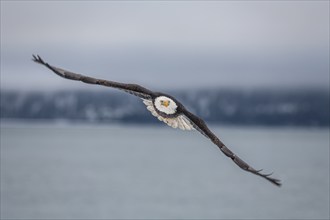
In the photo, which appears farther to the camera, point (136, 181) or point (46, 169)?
point (46, 169)

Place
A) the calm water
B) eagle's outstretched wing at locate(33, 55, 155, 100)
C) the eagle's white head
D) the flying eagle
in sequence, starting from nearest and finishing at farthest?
1. eagle's outstretched wing at locate(33, 55, 155, 100)
2. the flying eagle
3. the eagle's white head
4. the calm water

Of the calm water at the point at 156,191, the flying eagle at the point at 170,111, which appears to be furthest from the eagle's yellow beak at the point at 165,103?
the calm water at the point at 156,191

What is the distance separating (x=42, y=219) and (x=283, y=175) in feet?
117

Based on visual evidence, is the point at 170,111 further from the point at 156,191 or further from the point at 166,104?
the point at 156,191

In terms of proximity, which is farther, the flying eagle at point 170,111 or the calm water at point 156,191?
the calm water at point 156,191

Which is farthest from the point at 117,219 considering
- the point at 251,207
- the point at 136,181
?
the point at 136,181

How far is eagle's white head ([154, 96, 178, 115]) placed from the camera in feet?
66.5

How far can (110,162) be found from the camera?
109375 millimetres

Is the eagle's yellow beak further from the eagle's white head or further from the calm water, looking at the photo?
the calm water

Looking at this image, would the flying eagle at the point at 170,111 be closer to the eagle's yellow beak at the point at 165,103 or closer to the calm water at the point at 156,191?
the eagle's yellow beak at the point at 165,103

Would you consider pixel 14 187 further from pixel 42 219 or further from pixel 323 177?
pixel 323 177

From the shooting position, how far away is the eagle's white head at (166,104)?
2025cm

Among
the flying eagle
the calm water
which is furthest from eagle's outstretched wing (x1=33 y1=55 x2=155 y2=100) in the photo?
the calm water

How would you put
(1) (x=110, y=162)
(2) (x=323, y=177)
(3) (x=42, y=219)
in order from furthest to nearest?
(1) (x=110, y=162), (2) (x=323, y=177), (3) (x=42, y=219)
